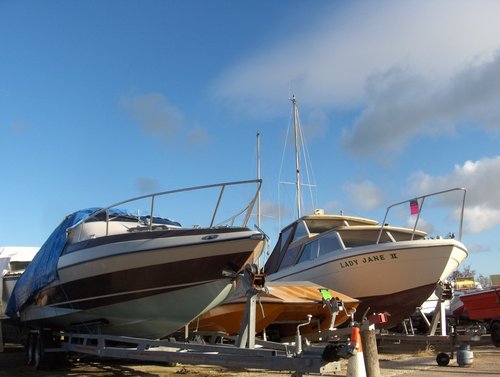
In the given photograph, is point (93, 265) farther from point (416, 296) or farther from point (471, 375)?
point (416, 296)

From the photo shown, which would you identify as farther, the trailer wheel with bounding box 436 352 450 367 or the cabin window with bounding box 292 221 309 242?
the cabin window with bounding box 292 221 309 242

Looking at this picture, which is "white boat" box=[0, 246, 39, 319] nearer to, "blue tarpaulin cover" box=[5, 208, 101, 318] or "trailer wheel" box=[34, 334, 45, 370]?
"blue tarpaulin cover" box=[5, 208, 101, 318]

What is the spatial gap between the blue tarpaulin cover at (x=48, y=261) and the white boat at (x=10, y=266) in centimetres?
307

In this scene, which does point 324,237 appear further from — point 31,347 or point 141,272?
point 31,347

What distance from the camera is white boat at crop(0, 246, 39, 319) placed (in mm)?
12711

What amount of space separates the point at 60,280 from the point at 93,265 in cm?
→ 95

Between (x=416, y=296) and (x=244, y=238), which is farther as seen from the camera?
(x=416, y=296)

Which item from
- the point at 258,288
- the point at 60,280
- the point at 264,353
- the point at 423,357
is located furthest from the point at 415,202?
the point at 60,280

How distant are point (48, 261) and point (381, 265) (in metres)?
6.66

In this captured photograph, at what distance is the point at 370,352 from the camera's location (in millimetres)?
5984

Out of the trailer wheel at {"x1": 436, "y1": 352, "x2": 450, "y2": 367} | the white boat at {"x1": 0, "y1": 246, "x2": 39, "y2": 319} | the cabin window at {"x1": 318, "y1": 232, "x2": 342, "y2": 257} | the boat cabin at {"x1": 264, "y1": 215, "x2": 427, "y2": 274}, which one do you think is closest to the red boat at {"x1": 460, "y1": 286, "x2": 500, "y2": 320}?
the boat cabin at {"x1": 264, "y1": 215, "x2": 427, "y2": 274}

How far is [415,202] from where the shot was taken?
1060 cm

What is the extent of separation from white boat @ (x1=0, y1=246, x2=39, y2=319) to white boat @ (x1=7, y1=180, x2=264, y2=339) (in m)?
4.84

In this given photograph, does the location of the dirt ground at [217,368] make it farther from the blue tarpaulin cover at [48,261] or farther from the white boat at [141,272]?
the blue tarpaulin cover at [48,261]
